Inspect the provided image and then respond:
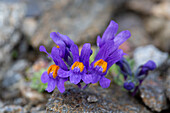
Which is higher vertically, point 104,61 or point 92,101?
point 104,61

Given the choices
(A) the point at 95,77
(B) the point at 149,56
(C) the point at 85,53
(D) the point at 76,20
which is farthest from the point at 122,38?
(D) the point at 76,20

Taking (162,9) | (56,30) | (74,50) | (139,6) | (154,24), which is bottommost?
(74,50)

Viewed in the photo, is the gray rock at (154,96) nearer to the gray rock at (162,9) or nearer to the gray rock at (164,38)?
the gray rock at (164,38)

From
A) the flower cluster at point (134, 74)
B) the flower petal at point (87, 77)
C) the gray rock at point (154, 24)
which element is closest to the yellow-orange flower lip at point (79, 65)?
the flower petal at point (87, 77)

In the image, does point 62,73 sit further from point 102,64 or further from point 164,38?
point 164,38

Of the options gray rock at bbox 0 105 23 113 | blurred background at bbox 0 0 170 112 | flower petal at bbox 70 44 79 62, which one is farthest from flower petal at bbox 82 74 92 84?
gray rock at bbox 0 105 23 113

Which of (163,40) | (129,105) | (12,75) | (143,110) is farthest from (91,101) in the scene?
(163,40)

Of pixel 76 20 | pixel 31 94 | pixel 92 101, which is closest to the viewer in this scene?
pixel 92 101
